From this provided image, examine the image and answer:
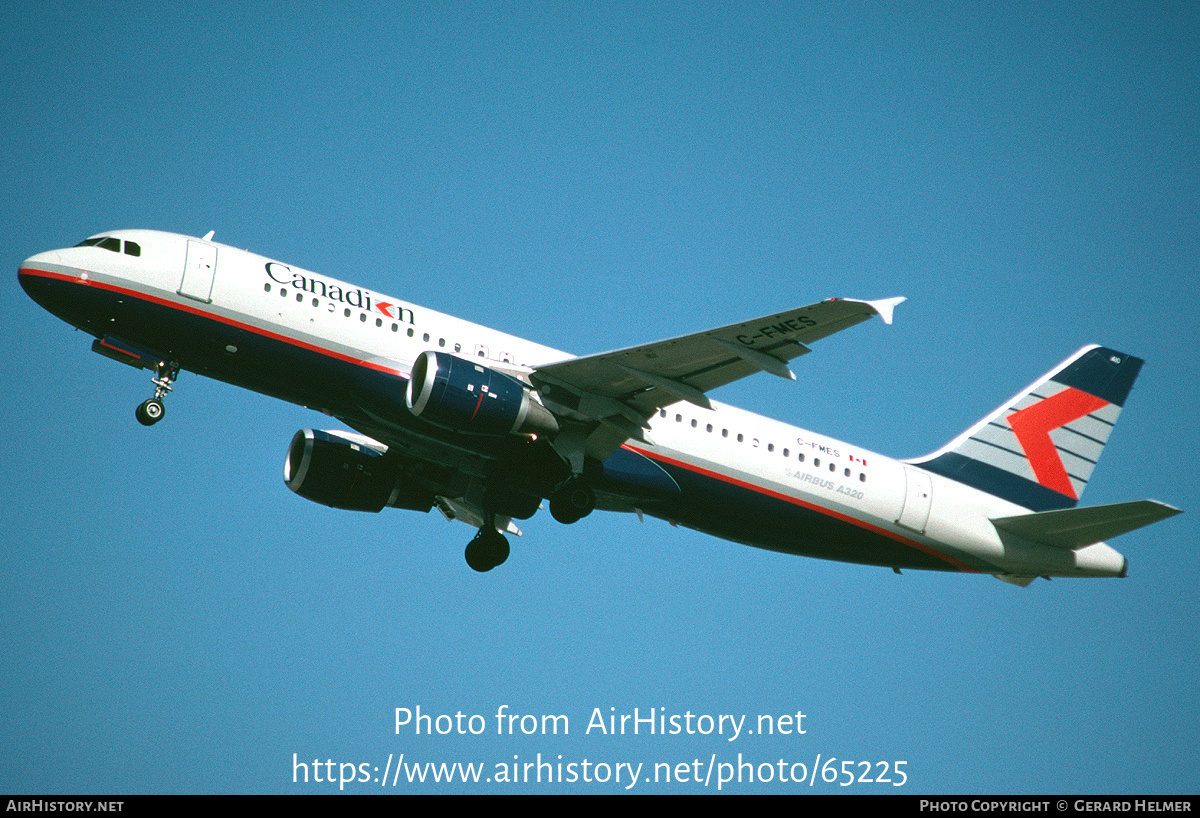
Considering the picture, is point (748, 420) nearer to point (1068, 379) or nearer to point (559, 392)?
point (559, 392)

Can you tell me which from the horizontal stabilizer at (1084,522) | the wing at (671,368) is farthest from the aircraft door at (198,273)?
the horizontal stabilizer at (1084,522)

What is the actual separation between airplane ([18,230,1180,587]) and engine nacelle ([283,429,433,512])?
0.16 ft

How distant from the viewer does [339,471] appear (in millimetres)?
30188

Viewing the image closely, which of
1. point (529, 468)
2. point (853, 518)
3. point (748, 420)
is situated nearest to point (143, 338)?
point (529, 468)

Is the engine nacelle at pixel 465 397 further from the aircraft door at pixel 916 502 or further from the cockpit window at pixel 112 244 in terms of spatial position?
the aircraft door at pixel 916 502

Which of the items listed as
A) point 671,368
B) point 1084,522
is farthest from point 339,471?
point 1084,522

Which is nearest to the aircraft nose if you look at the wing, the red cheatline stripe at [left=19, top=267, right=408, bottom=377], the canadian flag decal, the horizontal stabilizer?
the red cheatline stripe at [left=19, top=267, right=408, bottom=377]

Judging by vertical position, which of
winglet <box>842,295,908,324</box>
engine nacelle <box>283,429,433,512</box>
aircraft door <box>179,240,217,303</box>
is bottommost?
winglet <box>842,295,908,324</box>

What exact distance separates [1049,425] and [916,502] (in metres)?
5.28

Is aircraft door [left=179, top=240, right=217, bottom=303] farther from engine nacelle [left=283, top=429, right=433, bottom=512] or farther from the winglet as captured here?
the winglet

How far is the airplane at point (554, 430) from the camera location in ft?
81.7

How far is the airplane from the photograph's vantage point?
24891 mm

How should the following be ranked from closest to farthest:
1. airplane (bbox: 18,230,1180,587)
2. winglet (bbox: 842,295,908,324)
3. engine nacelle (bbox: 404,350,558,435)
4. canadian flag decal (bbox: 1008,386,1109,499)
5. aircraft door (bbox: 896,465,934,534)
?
1. winglet (bbox: 842,295,908,324)
2. engine nacelle (bbox: 404,350,558,435)
3. airplane (bbox: 18,230,1180,587)
4. aircraft door (bbox: 896,465,934,534)
5. canadian flag decal (bbox: 1008,386,1109,499)
